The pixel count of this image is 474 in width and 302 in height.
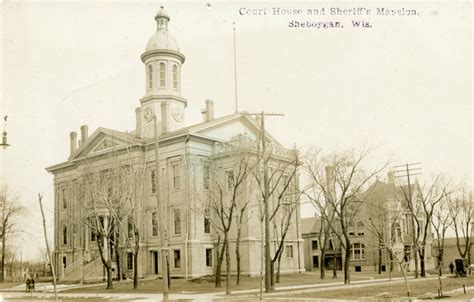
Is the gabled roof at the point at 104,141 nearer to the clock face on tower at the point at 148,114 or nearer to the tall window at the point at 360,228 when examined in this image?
the clock face on tower at the point at 148,114

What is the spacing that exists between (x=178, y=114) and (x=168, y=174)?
655 cm

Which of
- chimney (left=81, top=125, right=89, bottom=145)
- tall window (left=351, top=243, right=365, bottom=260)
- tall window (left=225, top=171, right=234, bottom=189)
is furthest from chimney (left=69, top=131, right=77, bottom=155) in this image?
tall window (left=351, top=243, right=365, bottom=260)

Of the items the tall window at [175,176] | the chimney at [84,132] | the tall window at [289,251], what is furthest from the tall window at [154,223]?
the chimney at [84,132]

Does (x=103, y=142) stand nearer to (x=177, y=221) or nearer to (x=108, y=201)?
(x=177, y=221)

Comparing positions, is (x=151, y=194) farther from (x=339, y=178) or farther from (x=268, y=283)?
(x=268, y=283)

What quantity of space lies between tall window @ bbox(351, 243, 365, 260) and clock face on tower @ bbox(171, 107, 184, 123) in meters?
27.4

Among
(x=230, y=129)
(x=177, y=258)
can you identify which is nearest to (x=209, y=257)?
(x=177, y=258)

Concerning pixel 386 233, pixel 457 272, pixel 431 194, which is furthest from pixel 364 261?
pixel 457 272

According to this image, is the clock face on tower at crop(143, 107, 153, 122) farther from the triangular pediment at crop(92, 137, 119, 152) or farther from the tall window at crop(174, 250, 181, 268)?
the tall window at crop(174, 250, 181, 268)

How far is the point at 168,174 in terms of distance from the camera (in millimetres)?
44469

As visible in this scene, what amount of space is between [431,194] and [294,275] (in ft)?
42.0

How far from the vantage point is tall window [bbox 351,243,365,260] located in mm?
66312

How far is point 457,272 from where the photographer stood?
42.1 m

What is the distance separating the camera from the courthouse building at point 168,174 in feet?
141
